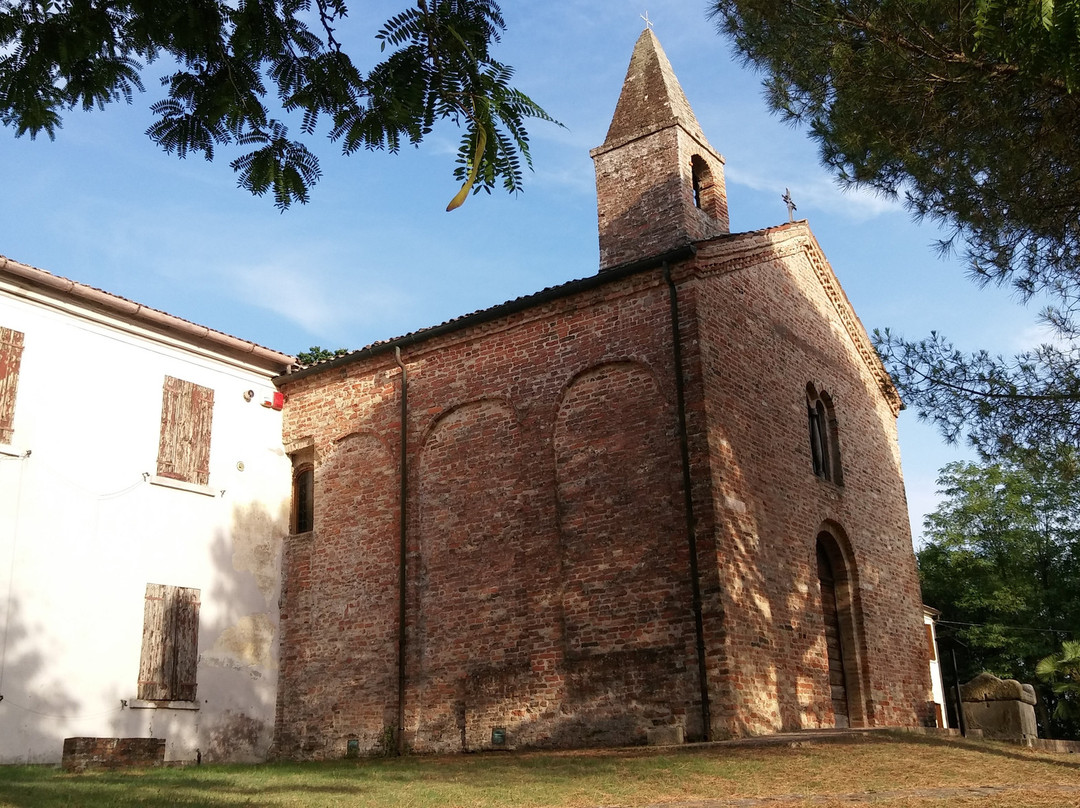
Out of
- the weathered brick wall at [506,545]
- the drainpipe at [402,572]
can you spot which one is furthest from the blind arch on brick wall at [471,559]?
the drainpipe at [402,572]

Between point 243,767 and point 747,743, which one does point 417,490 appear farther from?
point 747,743

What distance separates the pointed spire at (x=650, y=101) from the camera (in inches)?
652

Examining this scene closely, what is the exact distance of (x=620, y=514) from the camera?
1276 centimetres

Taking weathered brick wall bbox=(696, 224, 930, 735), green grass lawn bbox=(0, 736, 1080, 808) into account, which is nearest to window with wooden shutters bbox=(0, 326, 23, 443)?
green grass lawn bbox=(0, 736, 1080, 808)

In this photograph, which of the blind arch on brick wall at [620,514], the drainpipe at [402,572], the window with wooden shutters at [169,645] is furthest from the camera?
the drainpipe at [402,572]

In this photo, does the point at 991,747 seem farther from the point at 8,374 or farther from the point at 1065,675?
the point at 1065,675

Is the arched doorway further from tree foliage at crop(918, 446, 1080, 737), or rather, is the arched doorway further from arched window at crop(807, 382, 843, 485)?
tree foliage at crop(918, 446, 1080, 737)

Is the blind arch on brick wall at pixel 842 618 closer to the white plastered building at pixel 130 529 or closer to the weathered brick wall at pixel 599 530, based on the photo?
the weathered brick wall at pixel 599 530

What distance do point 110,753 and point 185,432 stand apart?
5.81 metres

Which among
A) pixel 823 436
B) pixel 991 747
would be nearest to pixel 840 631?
pixel 823 436

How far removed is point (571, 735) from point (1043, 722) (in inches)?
877

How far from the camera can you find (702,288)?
13.1m

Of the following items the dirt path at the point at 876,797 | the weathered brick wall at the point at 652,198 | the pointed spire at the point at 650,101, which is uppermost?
the pointed spire at the point at 650,101

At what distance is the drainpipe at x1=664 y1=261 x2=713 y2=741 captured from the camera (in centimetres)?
1144
